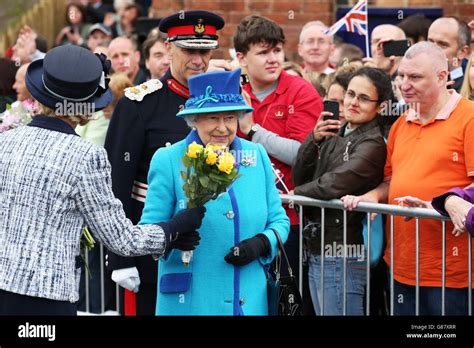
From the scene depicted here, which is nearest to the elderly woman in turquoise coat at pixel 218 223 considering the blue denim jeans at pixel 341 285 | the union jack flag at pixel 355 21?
the blue denim jeans at pixel 341 285

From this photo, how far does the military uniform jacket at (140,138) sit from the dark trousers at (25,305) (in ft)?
4.91

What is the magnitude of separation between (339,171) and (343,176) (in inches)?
1.7

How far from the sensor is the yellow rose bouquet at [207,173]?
18.4ft

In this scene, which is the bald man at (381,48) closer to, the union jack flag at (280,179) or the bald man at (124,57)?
the union jack flag at (280,179)

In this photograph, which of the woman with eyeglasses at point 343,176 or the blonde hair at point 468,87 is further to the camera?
the blonde hair at point 468,87

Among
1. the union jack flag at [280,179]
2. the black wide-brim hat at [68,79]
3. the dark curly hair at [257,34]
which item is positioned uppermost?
the dark curly hair at [257,34]

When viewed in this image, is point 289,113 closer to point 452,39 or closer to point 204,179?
point 452,39

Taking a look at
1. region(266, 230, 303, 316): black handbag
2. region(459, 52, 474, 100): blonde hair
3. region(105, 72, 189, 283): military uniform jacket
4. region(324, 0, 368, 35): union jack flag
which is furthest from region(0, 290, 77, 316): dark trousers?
region(324, 0, 368, 35): union jack flag

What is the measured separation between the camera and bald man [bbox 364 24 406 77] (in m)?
8.88

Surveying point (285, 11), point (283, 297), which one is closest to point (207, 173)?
point (283, 297)

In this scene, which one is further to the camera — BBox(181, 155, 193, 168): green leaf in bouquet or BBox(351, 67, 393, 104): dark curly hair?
BBox(351, 67, 393, 104): dark curly hair

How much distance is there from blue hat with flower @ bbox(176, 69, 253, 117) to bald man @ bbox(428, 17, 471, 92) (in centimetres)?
267

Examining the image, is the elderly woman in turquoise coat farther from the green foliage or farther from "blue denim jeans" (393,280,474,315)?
"blue denim jeans" (393,280,474,315)

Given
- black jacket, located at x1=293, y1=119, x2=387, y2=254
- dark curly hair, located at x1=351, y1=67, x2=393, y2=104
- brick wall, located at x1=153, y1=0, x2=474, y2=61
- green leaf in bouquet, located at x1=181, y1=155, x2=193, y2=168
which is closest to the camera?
green leaf in bouquet, located at x1=181, y1=155, x2=193, y2=168
